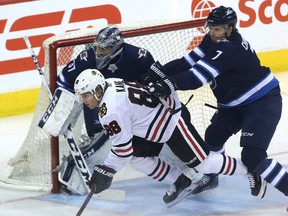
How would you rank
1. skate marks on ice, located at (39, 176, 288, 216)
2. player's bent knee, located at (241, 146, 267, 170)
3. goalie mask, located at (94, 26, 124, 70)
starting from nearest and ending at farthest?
player's bent knee, located at (241, 146, 267, 170)
goalie mask, located at (94, 26, 124, 70)
skate marks on ice, located at (39, 176, 288, 216)

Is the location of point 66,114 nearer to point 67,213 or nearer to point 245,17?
point 67,213

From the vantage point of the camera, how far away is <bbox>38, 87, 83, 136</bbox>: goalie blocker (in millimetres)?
5125

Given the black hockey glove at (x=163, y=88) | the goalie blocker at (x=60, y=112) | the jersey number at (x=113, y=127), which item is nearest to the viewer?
the jersey number at (x=113, y=127)

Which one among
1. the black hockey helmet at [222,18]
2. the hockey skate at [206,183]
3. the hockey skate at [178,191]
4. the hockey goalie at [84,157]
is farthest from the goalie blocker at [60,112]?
the black hockey helmet at [222,18]

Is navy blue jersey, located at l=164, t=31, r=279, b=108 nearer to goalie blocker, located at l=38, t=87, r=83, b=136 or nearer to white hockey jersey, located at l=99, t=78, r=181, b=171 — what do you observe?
white hockey jersey, located at l=99, t=78, r=181, b=171

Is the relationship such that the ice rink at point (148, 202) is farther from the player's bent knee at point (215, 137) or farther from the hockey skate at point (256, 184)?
the player's bent knee at point (215, 137)

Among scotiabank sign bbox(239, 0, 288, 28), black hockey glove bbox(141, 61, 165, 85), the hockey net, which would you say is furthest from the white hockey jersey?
scotiabank sign bbox(239, 0, 288, 28)

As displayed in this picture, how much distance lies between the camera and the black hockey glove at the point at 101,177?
4.72 m

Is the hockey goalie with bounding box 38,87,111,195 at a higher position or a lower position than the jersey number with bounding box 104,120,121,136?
lower

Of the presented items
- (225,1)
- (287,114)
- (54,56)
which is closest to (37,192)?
(54,56)

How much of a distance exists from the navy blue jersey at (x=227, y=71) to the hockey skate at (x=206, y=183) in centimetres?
43

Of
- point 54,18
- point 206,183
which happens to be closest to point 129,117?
point 206,183

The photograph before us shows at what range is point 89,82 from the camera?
4582 mm

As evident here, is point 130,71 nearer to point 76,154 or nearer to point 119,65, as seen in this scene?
point 119,65
